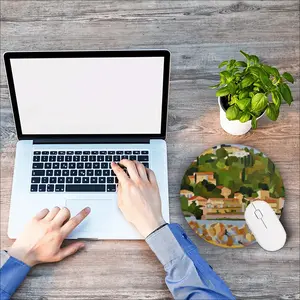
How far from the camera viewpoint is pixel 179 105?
143 centimetres

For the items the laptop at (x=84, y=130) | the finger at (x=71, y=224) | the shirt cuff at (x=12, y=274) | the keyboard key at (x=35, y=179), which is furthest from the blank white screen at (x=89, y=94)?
the shirt cuff at (x=12, y=274)

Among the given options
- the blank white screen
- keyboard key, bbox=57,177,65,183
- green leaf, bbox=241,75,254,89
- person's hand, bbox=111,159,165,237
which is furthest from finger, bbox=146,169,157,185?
green leaf, bbox=241,75,254,89

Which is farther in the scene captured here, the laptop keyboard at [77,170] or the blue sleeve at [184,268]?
the laptop keyboard at [77,170]

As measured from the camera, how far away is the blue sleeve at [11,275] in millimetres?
1199

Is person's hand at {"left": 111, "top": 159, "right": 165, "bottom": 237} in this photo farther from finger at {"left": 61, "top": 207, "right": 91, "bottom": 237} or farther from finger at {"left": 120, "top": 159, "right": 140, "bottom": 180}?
finger at {"left": 61, "top": 207, "right": 91, "bottom": 237}

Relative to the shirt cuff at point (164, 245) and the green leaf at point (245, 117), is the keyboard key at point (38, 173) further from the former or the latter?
the green leaf at point (245, 117)

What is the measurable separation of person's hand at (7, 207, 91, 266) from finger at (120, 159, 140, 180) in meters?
0.13

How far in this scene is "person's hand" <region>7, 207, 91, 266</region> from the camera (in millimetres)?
1239

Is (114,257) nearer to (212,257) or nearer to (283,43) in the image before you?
(212,257)

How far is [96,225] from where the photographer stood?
128 centimetres

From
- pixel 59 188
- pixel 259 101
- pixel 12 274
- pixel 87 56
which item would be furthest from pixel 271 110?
pixel 12 274

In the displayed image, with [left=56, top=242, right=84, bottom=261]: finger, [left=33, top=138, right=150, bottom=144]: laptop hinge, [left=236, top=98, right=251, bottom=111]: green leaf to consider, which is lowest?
[left=56, top=242, right=84, bottom=261]: finger

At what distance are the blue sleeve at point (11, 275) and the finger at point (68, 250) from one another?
77mm

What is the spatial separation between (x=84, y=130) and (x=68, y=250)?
301 mm
